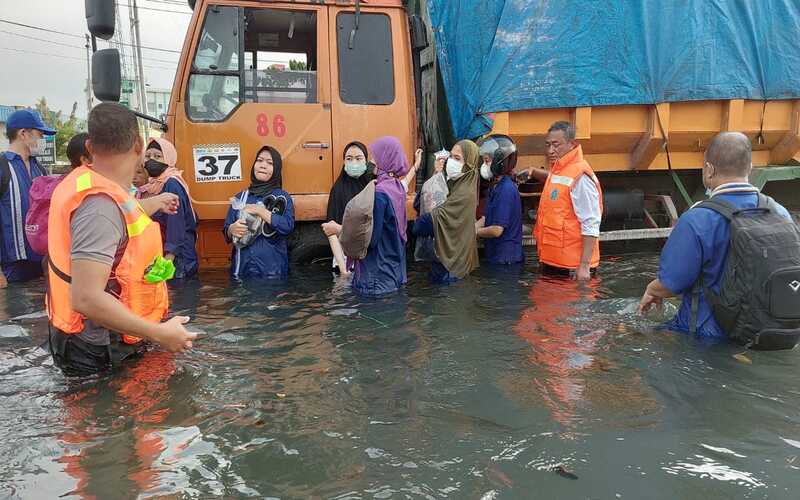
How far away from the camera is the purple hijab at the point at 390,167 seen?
4289mm

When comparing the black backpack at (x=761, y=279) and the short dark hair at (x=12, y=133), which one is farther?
the short dark hair at (x=12, y=133)

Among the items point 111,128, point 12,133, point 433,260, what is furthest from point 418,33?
point 12,133

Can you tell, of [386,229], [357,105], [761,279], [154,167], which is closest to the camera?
[761,279]

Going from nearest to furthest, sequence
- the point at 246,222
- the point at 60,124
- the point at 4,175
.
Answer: the point at 246,222, the point at 4,175, the point at 60,124

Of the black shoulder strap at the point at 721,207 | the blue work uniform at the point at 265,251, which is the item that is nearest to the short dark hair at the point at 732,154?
the black shoulder strap at the point at 721,207

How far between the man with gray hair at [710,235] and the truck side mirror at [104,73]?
3727mm

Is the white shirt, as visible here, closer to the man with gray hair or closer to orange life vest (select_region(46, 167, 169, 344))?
the man with gray hair

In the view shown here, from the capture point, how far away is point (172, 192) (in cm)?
470

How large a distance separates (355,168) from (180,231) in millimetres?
1481

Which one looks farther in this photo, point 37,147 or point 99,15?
point 37,147

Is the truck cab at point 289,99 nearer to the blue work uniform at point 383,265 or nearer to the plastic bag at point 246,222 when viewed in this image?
the plastic bag at point 246,222

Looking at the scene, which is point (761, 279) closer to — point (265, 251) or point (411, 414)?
point (411, 414)

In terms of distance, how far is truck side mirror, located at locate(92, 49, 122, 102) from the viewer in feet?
13.6

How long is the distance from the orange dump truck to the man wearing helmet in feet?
2.15
